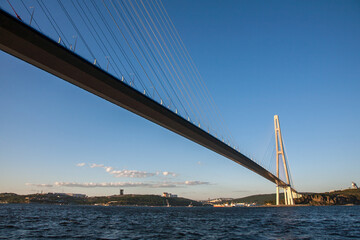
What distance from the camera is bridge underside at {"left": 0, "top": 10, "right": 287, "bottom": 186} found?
13008 millimetres

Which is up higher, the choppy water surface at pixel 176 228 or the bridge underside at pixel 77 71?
the bridge underside at pixel 77 71

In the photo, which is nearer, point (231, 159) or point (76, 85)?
point (76, 85)

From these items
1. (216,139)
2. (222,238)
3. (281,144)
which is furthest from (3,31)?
(281,144)

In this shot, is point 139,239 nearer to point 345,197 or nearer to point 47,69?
point 47,69

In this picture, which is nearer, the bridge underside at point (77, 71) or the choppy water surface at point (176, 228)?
the bridge underside at point (77, 71)

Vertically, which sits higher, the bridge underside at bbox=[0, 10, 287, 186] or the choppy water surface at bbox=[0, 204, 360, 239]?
the bridge underside at bbox=[0, 10, 287, 186]

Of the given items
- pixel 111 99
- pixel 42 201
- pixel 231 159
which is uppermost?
pixel 111 99

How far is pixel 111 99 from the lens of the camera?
66.3ft

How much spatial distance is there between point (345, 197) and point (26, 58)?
13642cm

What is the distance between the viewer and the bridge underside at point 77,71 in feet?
42.7

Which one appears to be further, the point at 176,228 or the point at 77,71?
the point at 176,228

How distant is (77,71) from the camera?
16.4 m

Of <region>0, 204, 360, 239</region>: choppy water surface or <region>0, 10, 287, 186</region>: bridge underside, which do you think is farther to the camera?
<region>0, 204, 360, 239</region>: choppy water surface

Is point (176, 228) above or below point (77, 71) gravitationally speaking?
below
